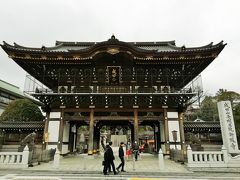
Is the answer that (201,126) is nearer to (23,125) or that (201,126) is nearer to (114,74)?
(114,74)

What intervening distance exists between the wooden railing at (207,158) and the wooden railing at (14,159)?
9.99 metres

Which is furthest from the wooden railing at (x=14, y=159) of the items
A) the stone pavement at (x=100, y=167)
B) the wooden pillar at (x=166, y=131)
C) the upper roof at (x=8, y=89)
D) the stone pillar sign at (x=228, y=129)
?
the upper roof at (x=8, y=89)

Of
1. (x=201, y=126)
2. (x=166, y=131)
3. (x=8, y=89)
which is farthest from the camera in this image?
(x=8, y=89)

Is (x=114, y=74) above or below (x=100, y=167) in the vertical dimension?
above

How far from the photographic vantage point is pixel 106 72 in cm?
1781

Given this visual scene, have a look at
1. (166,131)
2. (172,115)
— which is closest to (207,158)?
(166,131)

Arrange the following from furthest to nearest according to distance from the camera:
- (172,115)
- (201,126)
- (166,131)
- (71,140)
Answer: (71,140) → (201,126) → (172,115) → (166,131)

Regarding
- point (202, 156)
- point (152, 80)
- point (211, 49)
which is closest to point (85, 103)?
point (152, 80)

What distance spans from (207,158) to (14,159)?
39.5 ft

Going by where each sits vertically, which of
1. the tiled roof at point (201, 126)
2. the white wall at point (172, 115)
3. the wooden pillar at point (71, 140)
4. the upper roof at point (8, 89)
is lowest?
the wooden pillar at point (71, 140)

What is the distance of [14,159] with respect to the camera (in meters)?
11.5

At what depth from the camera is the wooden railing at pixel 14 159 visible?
11208 mm

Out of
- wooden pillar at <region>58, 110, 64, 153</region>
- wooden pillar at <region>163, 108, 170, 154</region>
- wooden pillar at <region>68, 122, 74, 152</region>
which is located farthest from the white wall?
wooden pillar at <region>68, 122, 74, 152</region>

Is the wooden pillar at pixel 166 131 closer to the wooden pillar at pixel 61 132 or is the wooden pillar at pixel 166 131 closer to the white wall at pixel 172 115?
the white wall at pixel 172 115
